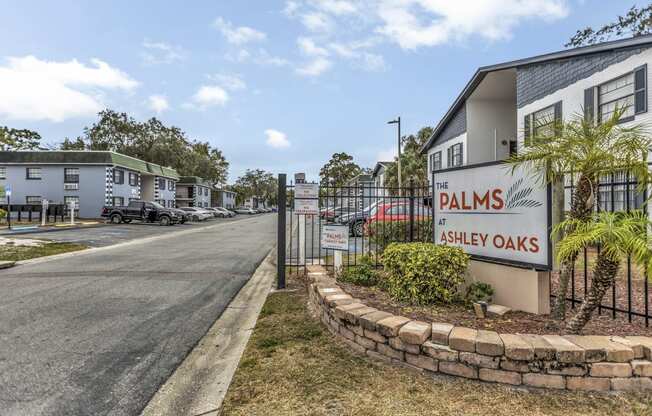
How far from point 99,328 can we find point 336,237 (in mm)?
3418

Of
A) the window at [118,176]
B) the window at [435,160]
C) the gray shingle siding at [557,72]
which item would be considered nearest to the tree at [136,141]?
the window at [118,176]

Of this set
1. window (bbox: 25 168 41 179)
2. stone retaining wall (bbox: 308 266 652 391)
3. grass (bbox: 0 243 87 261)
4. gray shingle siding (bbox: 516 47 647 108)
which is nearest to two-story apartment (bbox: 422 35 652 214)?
gray shingle siding (bbox: 516 47 647 108)

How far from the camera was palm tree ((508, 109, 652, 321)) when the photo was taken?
121 inches

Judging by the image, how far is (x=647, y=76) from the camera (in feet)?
30.6

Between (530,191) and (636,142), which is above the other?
(636,142)

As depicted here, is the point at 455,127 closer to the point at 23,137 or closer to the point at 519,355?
the point at 519,355

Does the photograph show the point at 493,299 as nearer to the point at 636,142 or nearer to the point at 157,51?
the point at 636,142

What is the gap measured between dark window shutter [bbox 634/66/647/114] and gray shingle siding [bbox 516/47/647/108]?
0.59m

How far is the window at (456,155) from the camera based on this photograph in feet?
59.5

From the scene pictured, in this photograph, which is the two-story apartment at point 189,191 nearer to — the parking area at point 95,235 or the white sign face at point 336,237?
the parking area at point 95,235

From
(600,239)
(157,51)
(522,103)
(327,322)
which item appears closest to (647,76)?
(522,103)

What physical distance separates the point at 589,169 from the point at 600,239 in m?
0.66

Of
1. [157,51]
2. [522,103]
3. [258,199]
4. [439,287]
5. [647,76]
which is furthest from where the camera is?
[258,199]

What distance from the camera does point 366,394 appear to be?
9.13 ft
